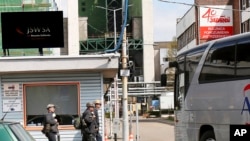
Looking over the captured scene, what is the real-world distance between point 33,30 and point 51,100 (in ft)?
11.6

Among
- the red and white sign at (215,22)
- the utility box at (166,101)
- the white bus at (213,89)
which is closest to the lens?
the white bus at (213,89)

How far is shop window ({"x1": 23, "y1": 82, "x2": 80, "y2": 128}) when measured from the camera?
18.6 metres

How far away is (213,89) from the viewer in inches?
543

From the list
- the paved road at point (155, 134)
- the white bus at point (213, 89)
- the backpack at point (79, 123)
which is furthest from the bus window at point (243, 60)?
the paved road at point (155, 134)

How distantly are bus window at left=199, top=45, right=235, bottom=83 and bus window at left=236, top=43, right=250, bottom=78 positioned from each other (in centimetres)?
20

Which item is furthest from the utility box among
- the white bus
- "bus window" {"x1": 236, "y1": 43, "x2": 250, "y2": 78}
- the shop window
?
"bus window" {"x1": 236, "y1": 43, "x2": 250, "y2": 78}

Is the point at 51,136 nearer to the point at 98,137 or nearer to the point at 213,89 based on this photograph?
the point at 98,137

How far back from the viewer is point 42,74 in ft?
61.4

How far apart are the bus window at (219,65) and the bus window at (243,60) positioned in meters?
0.20

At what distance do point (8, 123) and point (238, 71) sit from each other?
632 cm

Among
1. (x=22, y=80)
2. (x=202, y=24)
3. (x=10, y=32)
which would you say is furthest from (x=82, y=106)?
(x=202, y=24)

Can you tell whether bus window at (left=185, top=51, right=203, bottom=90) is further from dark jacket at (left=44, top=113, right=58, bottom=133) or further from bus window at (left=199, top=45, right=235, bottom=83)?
dark jacket at (left=44, top=113, right=58, bottom=133)

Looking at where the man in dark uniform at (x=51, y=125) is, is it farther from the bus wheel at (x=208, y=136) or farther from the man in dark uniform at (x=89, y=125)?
the bus wheel at (x=208, y=136)

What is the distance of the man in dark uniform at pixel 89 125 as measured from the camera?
52.1 ft
